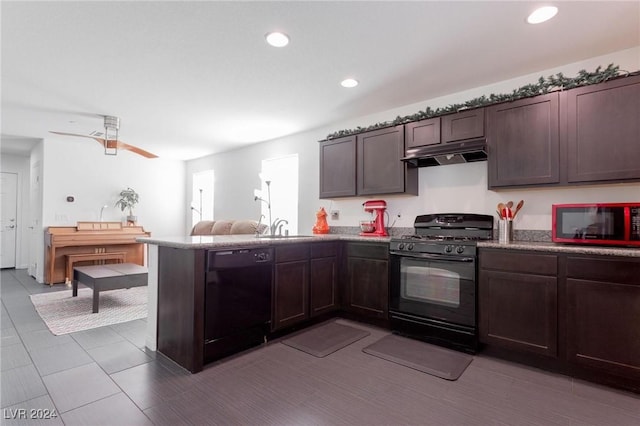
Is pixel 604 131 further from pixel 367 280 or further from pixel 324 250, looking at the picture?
pixel 324 250

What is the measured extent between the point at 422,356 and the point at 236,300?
1.62 meters

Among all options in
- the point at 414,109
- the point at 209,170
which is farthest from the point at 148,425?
the point at 209,170

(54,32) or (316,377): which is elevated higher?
(54,32)

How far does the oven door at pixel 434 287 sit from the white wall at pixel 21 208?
7.96m

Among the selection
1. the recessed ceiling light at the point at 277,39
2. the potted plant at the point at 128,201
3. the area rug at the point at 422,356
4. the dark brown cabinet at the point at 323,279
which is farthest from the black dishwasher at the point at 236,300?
the potted plant at the point at 128,201

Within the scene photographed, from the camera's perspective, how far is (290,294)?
3.08 metres

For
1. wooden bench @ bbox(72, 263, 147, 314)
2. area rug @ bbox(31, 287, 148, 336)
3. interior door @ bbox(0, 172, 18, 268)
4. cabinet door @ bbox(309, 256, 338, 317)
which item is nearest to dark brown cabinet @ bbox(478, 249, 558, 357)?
cabinet door @ bbox(309, 256, 338, 317)

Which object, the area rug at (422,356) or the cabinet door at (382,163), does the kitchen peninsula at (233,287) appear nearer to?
the area rug at (422,356)

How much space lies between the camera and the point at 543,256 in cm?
233

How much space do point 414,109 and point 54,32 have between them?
11.3 feet

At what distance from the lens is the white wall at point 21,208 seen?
22.1ft

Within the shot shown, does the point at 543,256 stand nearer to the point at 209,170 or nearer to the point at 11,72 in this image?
the point at 11,72

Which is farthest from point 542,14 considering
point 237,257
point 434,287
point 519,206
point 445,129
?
point 237,257

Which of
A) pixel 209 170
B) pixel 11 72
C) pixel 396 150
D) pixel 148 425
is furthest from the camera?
pixel 209 170
